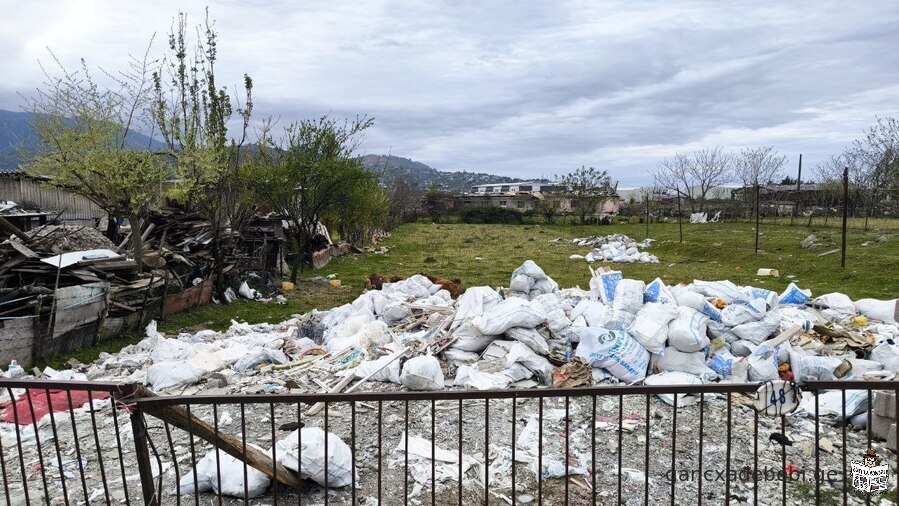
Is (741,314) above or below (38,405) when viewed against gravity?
above

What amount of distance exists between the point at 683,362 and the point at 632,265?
514 inches

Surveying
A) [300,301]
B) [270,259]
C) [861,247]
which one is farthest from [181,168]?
[861,247]

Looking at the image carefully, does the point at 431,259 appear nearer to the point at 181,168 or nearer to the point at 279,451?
the point at 181,168

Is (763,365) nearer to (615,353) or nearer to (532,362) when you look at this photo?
(615,353)

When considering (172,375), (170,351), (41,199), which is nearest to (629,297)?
(172,375)

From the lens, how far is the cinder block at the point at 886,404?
464 cm

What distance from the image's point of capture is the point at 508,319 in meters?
6.85

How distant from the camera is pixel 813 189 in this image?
39.7 meters

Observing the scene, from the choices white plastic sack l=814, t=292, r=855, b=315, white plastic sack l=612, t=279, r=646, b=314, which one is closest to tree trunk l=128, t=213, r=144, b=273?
white plastic sack l=612, t=279, r=646, b=314

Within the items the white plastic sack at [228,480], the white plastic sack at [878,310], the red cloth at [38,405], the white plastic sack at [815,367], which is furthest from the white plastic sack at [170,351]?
the white plastic sack at [878,310]

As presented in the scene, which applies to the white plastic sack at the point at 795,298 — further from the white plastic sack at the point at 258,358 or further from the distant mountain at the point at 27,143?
the distant mountain at the point at 27,143

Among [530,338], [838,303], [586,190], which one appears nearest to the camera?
[530,338]

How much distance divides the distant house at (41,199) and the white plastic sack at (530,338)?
1671 centimetres

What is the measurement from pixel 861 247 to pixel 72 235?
70.6 ft
